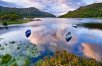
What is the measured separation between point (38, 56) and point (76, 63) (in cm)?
929

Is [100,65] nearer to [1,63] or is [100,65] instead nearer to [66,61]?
[66,61]

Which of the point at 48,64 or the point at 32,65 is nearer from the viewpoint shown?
the point at 48,64

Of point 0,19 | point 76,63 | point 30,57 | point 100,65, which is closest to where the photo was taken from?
point 76,63

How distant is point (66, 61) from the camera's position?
2330 cm

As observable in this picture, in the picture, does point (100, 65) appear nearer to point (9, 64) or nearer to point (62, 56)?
point (62, 56)

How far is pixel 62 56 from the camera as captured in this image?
84.2ft

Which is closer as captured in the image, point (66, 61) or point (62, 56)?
point (66, 61)

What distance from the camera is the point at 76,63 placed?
72.0 ft

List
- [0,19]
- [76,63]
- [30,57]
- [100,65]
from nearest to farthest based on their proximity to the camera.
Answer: [76,63]
[100,65]
[30,57]
[0,19]

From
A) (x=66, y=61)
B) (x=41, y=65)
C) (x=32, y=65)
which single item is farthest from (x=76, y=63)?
(x=32, y=65)

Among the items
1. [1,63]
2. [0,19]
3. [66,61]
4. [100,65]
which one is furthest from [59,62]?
[0,19]

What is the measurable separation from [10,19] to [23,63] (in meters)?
145

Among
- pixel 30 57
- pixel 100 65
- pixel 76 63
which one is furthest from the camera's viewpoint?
pixel 30 57

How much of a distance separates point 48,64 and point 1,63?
19.5 ft
